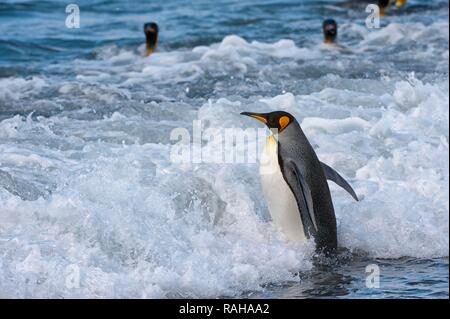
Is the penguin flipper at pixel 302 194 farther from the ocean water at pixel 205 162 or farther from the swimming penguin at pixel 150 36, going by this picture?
the swimming penguin at pixel 150 36

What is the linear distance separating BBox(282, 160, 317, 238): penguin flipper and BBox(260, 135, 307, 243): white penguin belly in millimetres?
50

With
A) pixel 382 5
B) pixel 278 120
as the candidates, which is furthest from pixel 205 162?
pixel 382 5

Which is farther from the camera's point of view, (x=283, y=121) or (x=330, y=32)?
(x=330, y=32)

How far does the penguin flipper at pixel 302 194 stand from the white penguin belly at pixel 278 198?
0.16 feet

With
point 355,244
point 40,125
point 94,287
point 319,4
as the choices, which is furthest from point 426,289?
point 319,4

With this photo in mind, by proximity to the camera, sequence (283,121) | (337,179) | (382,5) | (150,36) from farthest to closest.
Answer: (382,5) → (150,36) → (337,179) → (283,121)

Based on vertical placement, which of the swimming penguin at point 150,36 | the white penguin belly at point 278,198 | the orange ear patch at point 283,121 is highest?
the swimming penguin at point 150,36

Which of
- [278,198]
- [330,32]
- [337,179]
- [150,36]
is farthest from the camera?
[330,32]

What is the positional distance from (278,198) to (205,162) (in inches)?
41.7

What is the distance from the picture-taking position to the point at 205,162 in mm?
7852

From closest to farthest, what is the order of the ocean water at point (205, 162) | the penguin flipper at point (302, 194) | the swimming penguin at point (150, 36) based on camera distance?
the ocean water at point (205, 162) → the penguin flipper at point (302, 194) → the swimming penguin at point (150, 36)

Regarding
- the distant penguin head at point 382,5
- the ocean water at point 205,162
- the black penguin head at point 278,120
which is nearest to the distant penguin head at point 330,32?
the ocean water at point 205,162

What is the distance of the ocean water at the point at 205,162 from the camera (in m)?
6.09

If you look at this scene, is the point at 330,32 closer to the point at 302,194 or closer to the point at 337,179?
the point at 337,179
